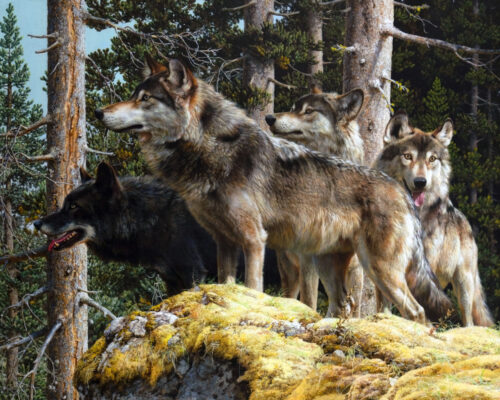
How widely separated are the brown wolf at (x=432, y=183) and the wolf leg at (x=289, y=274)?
162 cm

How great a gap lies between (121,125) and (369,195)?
213 centimetres

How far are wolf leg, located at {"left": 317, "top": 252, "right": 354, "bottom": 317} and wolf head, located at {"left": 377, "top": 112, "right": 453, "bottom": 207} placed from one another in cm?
154

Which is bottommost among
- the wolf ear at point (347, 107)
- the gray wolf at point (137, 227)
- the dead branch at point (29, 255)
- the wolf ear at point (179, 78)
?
the dead branch at point (29, 255)

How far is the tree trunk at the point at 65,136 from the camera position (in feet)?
23.7

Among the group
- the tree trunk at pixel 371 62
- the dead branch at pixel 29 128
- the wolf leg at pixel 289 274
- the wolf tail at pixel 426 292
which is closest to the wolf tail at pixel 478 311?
the tree trunk at pixel 371 62

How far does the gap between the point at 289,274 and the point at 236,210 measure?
155cm

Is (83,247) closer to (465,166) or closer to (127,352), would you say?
(127,352)

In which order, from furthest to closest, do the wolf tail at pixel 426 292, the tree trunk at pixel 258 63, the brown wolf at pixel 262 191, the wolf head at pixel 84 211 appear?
the tree trunk at pixel 258 63 < the wolf head at pixel 84 211 < the wolf tail at pixel 426 292 < the brown wolf at pixel 262 191

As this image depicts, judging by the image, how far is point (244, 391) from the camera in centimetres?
291

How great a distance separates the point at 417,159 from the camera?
21.6 ft

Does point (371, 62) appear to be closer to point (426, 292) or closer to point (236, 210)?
point (426, 292)

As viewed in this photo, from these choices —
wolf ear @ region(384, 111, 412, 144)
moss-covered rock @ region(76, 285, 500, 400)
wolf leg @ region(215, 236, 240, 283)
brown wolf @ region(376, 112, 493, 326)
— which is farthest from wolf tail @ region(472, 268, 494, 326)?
moss-covered rock @ region(76, 285, 500, 400)

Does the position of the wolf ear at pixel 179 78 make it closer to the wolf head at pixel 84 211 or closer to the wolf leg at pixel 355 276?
the wolf head at pixel 84 211

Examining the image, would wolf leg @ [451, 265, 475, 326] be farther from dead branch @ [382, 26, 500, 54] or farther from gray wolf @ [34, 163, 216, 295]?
dead branch @ [382, 26, 500, 54]
